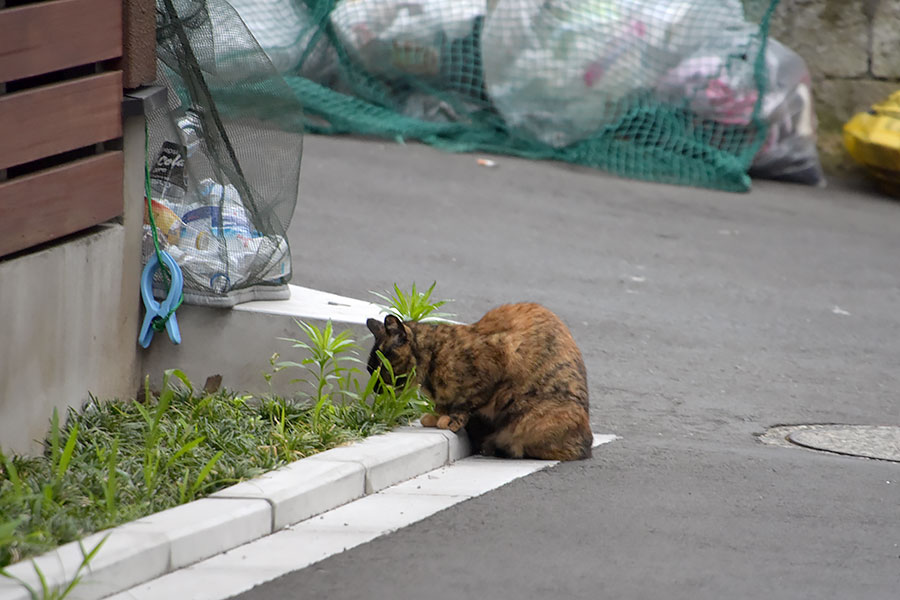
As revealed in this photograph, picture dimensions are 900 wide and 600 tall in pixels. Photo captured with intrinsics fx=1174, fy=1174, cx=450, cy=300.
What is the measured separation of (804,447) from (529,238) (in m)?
4.30

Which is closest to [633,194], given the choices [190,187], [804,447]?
[804,447]

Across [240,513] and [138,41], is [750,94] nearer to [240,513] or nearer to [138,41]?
[138,41]

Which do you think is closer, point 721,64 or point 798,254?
point 798,254

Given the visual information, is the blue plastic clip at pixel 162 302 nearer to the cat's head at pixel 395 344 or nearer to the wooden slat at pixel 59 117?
the wooden slat at pixel 59 117

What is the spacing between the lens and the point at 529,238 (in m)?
9.94

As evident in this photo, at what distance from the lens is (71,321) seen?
4988 millimetres

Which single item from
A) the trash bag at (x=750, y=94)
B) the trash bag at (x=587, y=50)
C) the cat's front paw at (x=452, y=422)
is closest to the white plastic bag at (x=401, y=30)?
the trash bag at (x=587, y=50)

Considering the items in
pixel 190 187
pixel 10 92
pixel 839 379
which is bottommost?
pixel 839 379

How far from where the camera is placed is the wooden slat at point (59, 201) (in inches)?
181

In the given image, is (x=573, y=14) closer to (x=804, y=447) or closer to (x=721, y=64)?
(x=721, y=64)

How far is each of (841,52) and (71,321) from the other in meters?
11.1

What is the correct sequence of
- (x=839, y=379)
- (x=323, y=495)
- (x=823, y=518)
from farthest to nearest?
(x=839, y=379)
(x=823, y=518)
(x=323, y=495)

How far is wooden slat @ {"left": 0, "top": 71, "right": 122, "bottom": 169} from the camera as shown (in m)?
4.60

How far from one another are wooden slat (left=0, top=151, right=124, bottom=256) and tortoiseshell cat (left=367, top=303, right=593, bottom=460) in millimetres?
1313
